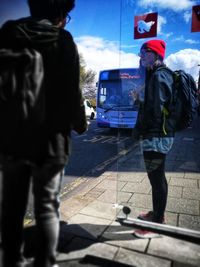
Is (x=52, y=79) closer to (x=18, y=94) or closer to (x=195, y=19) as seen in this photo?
(x=18, y=94)

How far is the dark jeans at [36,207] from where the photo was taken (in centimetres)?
170

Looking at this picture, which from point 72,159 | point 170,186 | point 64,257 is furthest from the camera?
point 72,159

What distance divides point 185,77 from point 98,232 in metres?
1.54

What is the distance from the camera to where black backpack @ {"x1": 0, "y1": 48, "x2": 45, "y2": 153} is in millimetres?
1543

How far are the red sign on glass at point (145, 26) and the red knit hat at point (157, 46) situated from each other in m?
0.12

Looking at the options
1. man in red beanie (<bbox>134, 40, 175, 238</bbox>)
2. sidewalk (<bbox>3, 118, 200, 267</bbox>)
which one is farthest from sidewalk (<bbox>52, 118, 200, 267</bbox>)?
man in red beanie (<bbox>134, 40, 175, 238</bbox>)

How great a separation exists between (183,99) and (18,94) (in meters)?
1.56

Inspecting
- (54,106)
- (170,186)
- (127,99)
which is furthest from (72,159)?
(54,106)

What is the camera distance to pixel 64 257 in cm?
239

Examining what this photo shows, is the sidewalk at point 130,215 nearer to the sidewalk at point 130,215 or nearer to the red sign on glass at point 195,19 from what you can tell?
the sidewalk at point 130,215

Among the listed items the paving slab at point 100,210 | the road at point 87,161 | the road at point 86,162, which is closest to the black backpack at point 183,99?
the road at point 86,162

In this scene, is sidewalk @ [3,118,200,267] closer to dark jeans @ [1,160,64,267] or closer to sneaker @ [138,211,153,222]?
sneaker @ [138,211,153,222]

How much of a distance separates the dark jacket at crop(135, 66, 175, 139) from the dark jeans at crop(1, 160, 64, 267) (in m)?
1.16

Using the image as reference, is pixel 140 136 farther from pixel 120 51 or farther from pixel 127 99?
pixel 120 51
